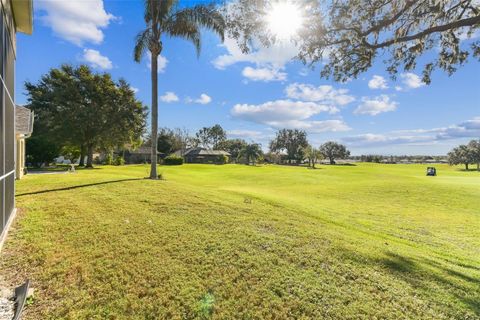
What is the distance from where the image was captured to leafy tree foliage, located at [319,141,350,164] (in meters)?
104

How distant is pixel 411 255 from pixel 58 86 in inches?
1366

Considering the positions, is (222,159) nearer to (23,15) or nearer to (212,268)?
(23,15)

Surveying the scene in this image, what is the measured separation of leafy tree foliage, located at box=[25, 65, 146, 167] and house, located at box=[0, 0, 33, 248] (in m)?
24.0

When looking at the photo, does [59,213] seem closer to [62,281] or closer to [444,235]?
[62,281]

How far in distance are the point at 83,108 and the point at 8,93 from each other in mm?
26931

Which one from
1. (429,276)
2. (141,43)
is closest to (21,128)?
(141,43)

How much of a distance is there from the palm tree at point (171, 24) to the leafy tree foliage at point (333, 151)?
95556mm

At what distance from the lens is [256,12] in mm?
9430

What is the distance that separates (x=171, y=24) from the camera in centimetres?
1437

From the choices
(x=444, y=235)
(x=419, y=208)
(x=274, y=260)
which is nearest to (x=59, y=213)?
(x=274, y=260)

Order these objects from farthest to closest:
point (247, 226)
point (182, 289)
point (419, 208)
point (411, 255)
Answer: point (419, 208), point (247, 226), point (411, 255), point (182, 289)

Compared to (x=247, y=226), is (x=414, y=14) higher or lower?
higher

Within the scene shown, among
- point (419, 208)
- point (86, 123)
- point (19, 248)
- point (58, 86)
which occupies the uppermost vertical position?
point (58, 86)

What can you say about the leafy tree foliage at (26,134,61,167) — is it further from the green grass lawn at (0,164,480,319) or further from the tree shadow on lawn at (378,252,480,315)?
the tree shadow on lawn at (378,252,480,315)
